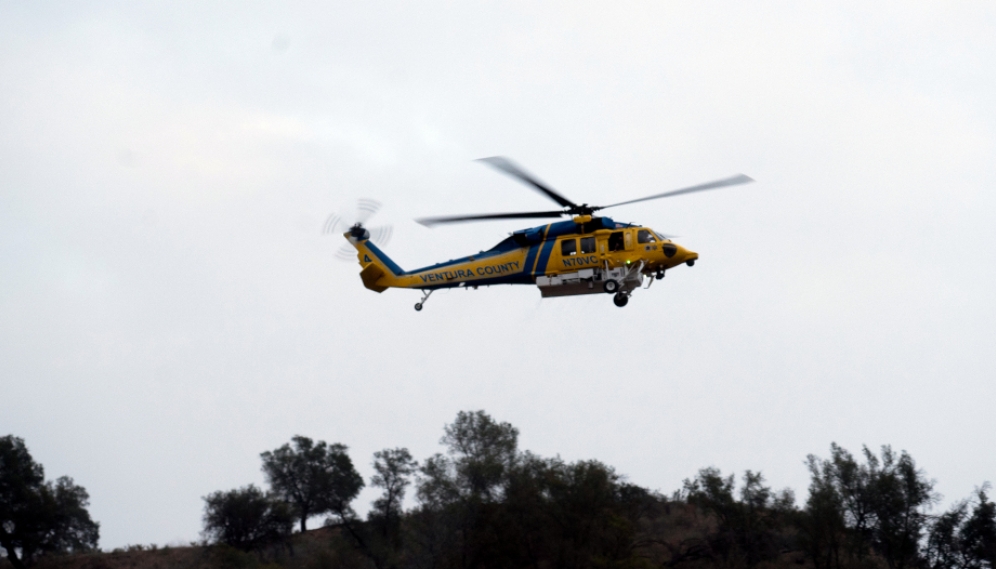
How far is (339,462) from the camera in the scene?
65.6 metres

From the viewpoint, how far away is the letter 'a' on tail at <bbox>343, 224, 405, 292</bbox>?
140 feet

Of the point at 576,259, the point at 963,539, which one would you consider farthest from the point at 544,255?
the point at 963,539

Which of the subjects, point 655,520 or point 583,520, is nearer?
point 583,520

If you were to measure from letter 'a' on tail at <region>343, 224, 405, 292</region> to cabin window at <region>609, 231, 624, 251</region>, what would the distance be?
8.33 meters

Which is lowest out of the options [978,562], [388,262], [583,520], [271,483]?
[978,562]

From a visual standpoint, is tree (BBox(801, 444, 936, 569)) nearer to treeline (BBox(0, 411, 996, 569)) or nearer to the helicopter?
treeline (BBox(0, 411, 996, 569))

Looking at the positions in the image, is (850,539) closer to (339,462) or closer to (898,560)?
(898,560)

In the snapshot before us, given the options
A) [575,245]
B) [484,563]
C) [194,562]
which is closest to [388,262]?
[575,245]

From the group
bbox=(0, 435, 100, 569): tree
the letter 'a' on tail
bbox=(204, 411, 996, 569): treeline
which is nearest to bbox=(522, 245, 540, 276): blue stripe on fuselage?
the letter 'a' on tail

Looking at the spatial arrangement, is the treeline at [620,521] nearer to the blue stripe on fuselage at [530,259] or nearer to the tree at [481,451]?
the tree at [481,451]

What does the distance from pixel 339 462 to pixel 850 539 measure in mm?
27683

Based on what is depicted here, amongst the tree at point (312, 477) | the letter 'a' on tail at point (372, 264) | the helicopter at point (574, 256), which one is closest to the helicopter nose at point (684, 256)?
the helicopter at point (574, 256)

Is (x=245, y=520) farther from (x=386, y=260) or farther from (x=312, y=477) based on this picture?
(x=386, y=260)

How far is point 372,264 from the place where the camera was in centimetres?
4284
